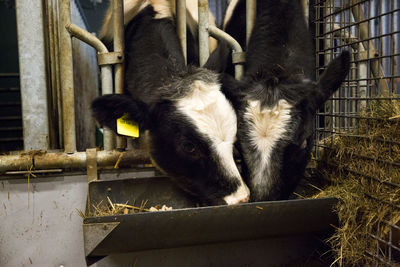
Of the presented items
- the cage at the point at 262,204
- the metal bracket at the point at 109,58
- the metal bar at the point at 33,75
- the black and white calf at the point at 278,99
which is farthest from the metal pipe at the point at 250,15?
the metal bar at the point at 33,75

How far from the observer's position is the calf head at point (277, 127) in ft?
6.61

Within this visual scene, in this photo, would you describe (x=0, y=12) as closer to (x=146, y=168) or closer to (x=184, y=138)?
(x=146, y=168)

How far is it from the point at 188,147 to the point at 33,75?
1.33m

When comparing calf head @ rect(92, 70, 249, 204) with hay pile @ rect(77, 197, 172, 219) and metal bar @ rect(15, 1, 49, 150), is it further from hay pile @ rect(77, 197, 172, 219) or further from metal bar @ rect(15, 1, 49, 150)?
metal bar @ rect(15, 1, 49, 150)

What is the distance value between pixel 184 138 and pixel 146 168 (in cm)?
58

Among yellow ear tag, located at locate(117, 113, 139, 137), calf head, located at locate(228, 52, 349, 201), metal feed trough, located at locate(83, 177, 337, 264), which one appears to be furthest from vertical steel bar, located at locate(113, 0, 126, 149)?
metal feed trough, located at locate(83, 177, 337, 264)

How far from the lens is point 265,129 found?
2057 mm

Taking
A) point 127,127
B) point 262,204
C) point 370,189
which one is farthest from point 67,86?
point 370,189

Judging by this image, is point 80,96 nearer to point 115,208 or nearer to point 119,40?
point 119,40

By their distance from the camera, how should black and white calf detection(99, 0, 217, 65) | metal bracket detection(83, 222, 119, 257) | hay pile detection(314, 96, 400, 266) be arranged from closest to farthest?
metal bracket detection(83, 222, 119, 257) < hay pile detection(314, 96, 400, 266) < black and white calf detection(99, 0, 217, 65)

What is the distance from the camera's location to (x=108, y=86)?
249 centimetres

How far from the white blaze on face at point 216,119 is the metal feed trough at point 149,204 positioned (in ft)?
0.69

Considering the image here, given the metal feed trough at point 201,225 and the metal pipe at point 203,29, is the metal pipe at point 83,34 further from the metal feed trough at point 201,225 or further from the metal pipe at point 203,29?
the metal feed trough at point 201,225

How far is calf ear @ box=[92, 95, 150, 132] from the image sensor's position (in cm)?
215
